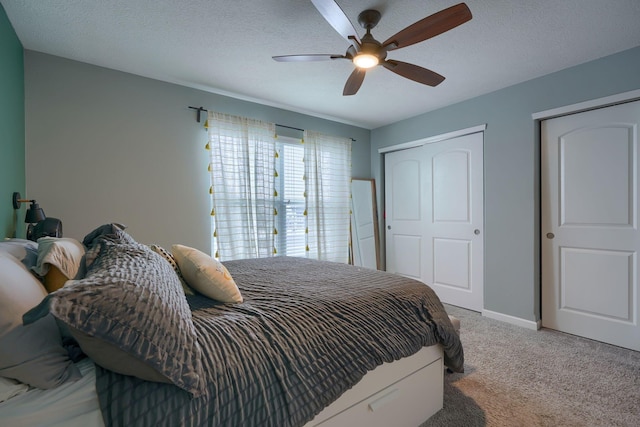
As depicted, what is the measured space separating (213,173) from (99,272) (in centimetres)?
237

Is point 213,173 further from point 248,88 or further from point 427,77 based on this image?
point 427,77

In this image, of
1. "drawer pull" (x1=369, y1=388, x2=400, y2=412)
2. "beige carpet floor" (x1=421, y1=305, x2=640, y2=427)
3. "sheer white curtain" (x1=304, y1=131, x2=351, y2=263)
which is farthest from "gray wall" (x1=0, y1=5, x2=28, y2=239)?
"beige carpet floor" (x1=421, y1=305, x2=640, y2=427)

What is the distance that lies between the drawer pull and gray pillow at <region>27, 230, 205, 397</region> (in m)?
0.85

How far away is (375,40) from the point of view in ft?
6.14

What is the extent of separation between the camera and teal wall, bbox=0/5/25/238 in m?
1.73

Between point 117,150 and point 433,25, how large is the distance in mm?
2717

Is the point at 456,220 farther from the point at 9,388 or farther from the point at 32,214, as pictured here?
the point at 32,214

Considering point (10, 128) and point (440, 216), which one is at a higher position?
point (10, 128)

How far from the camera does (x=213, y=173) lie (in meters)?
3.06

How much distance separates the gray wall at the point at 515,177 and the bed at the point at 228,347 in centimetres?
178

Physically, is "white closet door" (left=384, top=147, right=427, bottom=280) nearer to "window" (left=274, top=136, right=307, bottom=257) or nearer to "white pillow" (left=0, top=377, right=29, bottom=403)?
"window" (left=274, top=136, right=307, bottom=257)

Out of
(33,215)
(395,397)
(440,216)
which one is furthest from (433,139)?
(33,215)

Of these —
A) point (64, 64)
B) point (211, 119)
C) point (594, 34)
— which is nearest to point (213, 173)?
point (211, 119)

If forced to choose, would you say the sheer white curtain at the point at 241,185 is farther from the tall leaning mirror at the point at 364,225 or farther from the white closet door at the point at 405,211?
the white closet door at the point at 405,211
